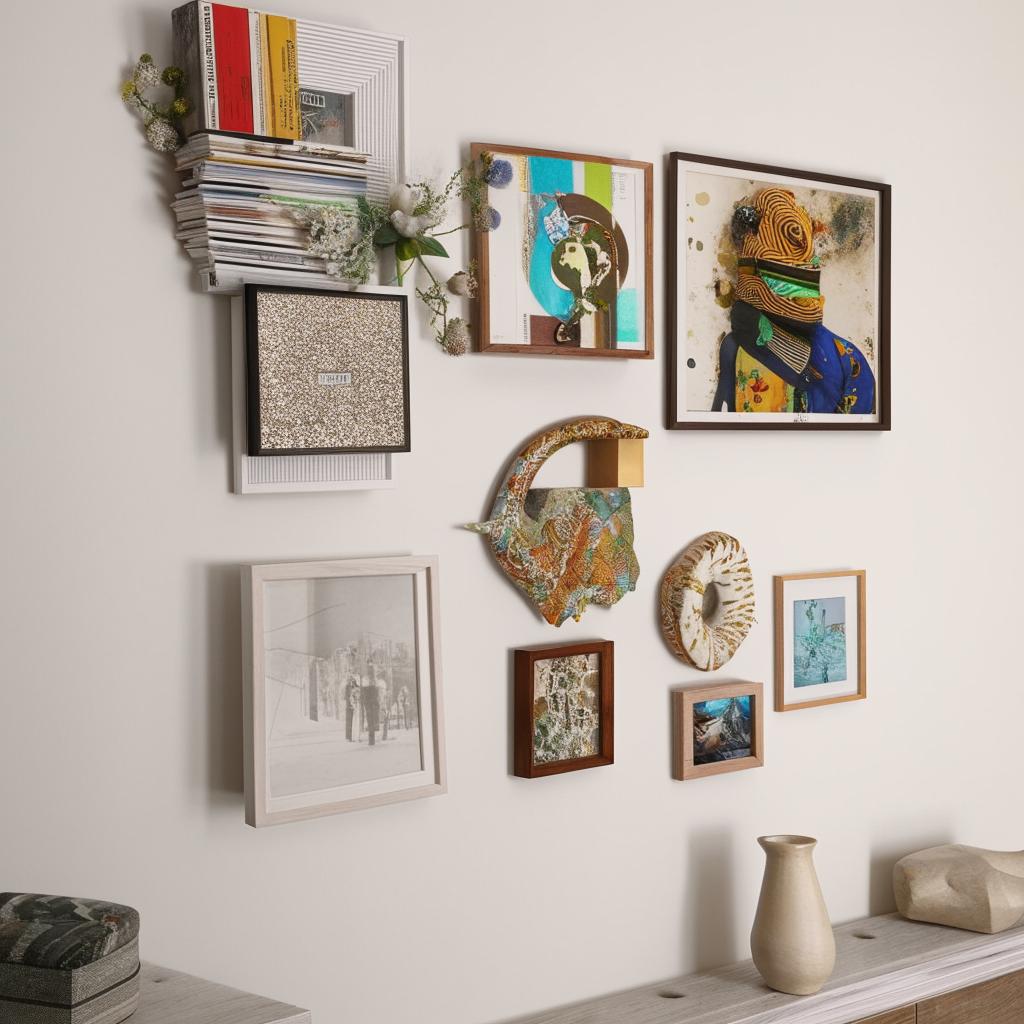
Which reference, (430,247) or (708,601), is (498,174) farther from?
(708,601)

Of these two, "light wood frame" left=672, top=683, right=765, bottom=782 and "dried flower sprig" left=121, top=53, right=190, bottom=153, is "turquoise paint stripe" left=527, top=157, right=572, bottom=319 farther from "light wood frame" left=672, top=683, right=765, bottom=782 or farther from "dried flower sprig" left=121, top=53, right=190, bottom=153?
"light wood frame" left=672, top=683, right=765, bottom=782

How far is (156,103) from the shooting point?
1474 mm

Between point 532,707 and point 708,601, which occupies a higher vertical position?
point 708,601

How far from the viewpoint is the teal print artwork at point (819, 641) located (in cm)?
210

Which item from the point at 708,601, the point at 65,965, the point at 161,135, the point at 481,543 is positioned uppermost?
the point at 161,135

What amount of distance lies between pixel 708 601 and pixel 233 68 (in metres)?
1.04

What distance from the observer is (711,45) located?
198cm

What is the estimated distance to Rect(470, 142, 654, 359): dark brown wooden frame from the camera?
1.71 metres

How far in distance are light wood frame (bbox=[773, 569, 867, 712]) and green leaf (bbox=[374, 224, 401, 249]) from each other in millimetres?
853

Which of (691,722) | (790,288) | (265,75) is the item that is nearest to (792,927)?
(691,722)

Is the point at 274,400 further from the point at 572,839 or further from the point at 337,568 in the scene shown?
the point at 572,839

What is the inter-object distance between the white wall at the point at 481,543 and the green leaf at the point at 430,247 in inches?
5.3

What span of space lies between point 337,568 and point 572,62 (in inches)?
31.4

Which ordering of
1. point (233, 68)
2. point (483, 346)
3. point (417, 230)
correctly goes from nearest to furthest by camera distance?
point (233, 68) < point (417, 230) < point (483, 346)
